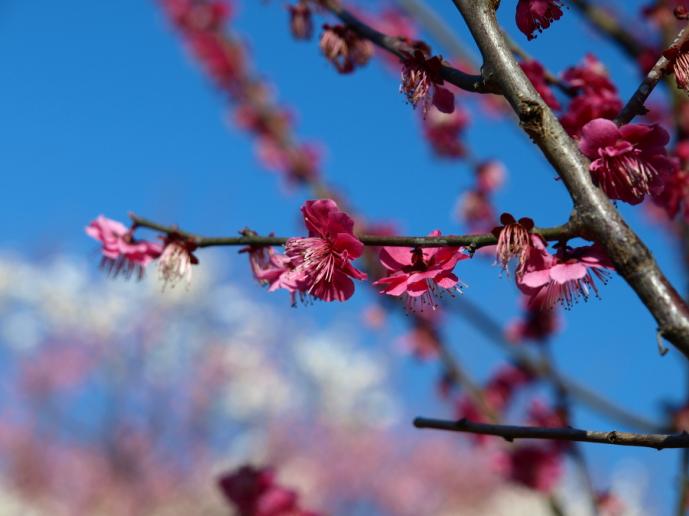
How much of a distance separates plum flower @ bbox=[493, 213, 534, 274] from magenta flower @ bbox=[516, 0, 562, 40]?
0.43 m

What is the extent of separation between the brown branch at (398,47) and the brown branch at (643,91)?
0.22m

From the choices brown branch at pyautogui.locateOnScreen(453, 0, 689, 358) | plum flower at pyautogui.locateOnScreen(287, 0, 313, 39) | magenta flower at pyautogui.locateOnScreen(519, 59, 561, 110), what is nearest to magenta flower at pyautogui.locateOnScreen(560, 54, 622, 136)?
magenta flower at pyautogui.locateOnScreen(519, 59, 561, 110)

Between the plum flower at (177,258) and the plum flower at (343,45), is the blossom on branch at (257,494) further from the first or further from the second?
the plum flower at (343,45)

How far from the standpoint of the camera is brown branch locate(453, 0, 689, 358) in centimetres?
103

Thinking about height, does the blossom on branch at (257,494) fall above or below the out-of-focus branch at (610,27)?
below

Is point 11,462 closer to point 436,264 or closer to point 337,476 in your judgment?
point 337,476

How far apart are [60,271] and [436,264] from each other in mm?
15609

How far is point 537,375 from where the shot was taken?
309 centimetres

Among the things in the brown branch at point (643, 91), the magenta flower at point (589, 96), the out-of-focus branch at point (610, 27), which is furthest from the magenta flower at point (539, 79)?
the out-of-focus branch at point (610, 27)

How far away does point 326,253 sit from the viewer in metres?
1.34

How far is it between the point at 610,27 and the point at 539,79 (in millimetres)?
1228

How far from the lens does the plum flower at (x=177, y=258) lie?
5.15 feet

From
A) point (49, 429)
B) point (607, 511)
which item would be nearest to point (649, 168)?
point (607, 511)

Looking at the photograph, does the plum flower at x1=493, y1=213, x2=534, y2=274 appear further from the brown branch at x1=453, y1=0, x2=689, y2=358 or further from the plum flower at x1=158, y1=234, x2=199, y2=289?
the plum flower at x1=158, y1=234, x2=199, y2=289
